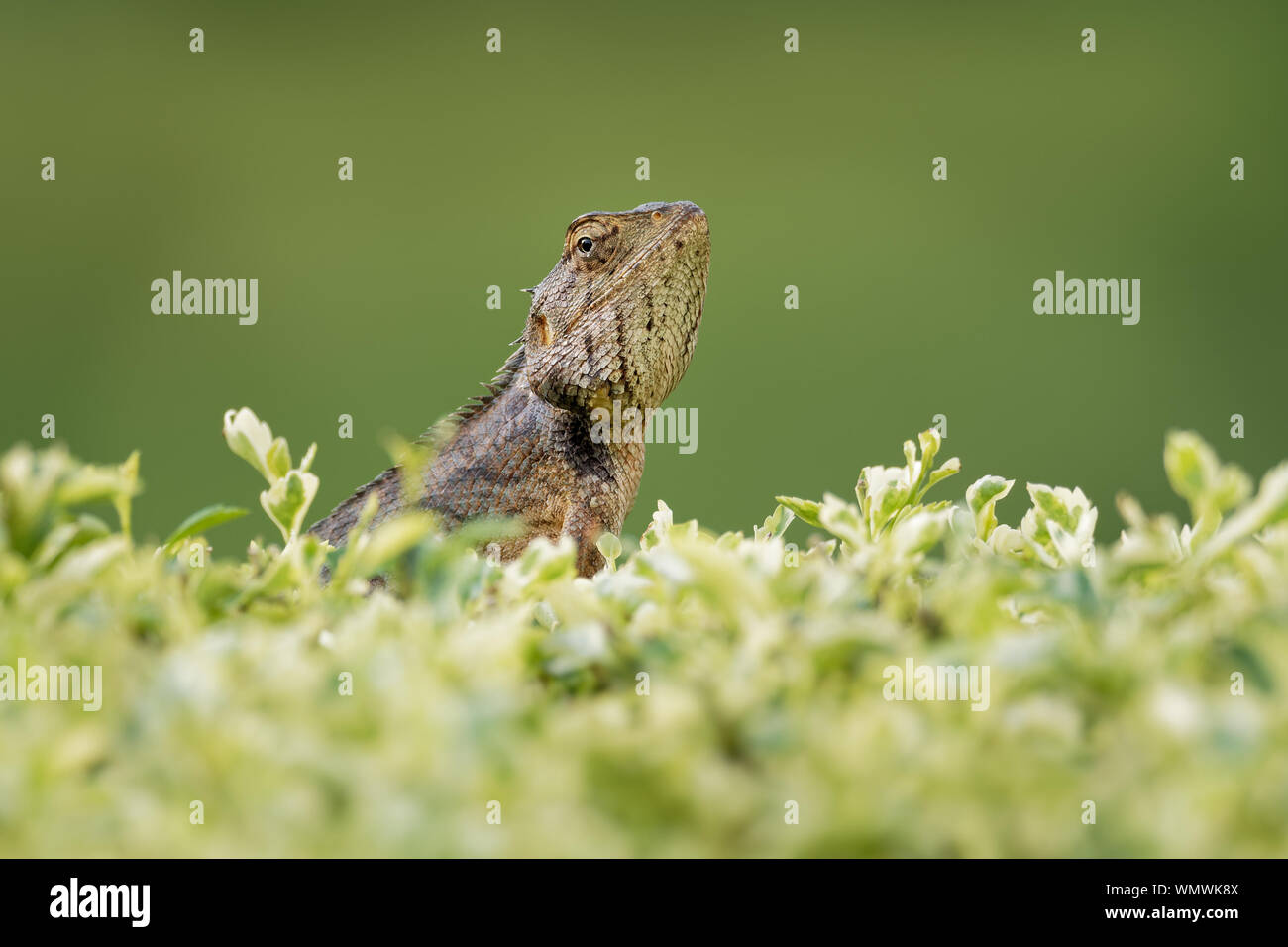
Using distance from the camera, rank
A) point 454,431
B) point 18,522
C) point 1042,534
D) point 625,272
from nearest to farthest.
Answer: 1. point 18,522
2. point 1042,534
3. point 625,272
4. point 454,431

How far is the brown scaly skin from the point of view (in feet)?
5.96

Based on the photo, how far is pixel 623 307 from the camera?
5.95ft

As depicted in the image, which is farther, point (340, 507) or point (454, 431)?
point (454, 431)

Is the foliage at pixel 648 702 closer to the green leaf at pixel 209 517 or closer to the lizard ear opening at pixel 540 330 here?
the green leaf at pixel 209 517

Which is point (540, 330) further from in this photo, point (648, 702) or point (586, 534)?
point (648, 702)

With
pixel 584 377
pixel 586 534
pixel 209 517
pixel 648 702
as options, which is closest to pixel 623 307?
pixel 584 377

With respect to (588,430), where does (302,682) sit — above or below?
below

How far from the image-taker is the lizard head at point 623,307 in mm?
1814

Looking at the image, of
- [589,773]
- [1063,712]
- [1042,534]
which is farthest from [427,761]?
[1042,534]

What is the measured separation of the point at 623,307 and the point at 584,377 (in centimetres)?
14

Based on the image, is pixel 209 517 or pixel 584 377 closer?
pixel 209 517
